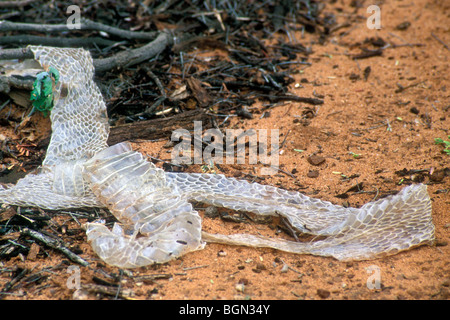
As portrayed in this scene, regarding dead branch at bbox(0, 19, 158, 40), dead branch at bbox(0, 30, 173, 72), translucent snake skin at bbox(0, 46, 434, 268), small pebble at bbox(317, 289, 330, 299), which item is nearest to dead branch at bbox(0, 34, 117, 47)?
dead branch at bbox(0, 19, 158, 40)

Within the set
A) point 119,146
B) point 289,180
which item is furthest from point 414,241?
point 119,146

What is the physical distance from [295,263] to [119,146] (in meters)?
1.31

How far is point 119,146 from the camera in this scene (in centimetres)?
273

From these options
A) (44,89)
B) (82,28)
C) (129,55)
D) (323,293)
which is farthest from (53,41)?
(323,293)

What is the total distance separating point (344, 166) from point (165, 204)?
52.4 inches

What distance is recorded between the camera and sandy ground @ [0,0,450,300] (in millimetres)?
2076

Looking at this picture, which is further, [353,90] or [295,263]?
[353,90]

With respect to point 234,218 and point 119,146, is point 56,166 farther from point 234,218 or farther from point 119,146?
point 234,218

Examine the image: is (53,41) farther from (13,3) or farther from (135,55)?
(13,3)

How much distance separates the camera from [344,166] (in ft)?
10.0

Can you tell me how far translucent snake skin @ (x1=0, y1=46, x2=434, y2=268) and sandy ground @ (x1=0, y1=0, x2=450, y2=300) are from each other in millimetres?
70

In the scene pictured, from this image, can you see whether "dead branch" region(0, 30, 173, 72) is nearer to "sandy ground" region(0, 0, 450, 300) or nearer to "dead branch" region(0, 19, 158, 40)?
"dead branch" region(0, 19, 158, 40)

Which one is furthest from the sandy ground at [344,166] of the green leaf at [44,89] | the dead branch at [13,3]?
the dead branch at [13,3]

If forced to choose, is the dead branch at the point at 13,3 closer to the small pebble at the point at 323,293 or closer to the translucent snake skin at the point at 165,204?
the translucent snake skin at the point at 165,204
